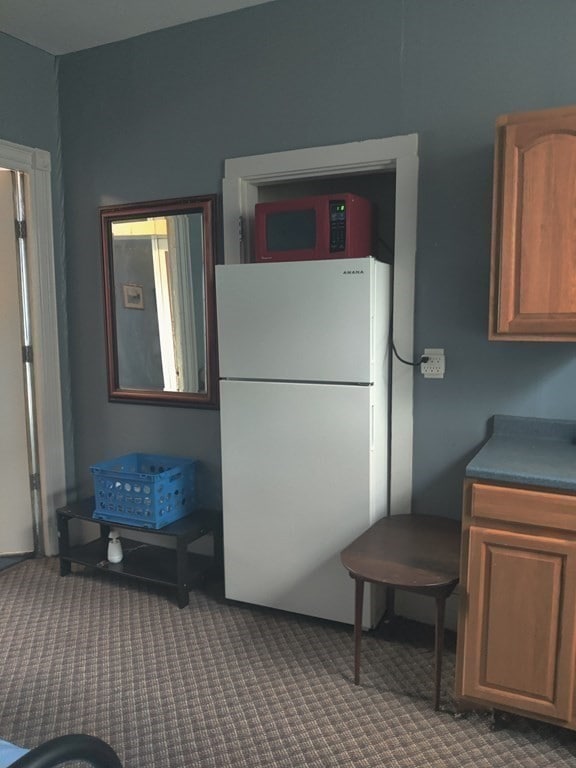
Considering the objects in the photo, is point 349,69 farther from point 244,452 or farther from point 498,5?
point 244,452

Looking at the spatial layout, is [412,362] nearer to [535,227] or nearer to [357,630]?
[535,227]

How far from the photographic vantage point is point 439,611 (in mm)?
2115

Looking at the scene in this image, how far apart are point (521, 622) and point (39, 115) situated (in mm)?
3387

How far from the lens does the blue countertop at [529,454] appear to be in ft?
6.09

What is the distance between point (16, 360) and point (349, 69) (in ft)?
7.64

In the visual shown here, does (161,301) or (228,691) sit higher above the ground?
(161,301)

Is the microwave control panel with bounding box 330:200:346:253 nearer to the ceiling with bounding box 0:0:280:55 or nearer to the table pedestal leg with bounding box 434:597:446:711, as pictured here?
the ceiling with bounding box 0:0:280:55

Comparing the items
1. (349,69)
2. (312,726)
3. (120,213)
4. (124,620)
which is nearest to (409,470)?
(312,726)

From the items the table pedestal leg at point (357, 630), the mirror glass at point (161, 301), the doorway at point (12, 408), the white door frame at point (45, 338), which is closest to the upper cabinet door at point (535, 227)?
the table pedestal leg at point (357, 630)

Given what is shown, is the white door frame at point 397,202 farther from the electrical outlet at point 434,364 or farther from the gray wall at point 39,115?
the gray wall at point 39,115

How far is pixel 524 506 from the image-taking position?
1866 mm

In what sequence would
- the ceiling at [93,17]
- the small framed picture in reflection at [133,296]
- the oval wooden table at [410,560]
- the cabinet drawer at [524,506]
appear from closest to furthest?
1. the cabinet drawer at [524,506]
2. the oval wooden table at [410,560]
3. the ceiling at [93,17]
4. the small framed picture in reflection at [133,296]

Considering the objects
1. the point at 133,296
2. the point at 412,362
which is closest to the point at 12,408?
the point at 133,296

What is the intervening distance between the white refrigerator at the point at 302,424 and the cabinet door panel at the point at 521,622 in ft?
2.02
